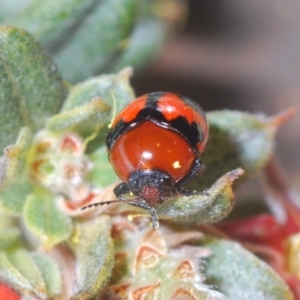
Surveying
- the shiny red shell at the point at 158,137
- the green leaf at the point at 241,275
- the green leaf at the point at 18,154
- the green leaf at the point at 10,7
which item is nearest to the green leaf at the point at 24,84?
the green leaf at the point at 18,154

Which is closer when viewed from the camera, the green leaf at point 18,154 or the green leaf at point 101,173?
the green leaf at point 18,154

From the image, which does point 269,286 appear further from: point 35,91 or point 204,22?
point 204,22

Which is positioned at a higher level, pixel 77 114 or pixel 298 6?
pixel 77 114

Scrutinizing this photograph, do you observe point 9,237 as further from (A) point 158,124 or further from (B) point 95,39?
(B) point 95,39

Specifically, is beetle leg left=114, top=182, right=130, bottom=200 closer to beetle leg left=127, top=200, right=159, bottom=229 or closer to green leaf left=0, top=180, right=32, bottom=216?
beetle leg left=127, top=200, right=159, bottom=229

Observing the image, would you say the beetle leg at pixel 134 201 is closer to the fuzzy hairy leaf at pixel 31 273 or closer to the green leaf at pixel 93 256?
the green leaf at pixel 93 256

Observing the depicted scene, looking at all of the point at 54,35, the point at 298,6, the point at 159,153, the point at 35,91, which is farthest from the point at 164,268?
the point at 298,6

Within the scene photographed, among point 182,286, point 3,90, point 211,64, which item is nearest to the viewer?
point 182,286
